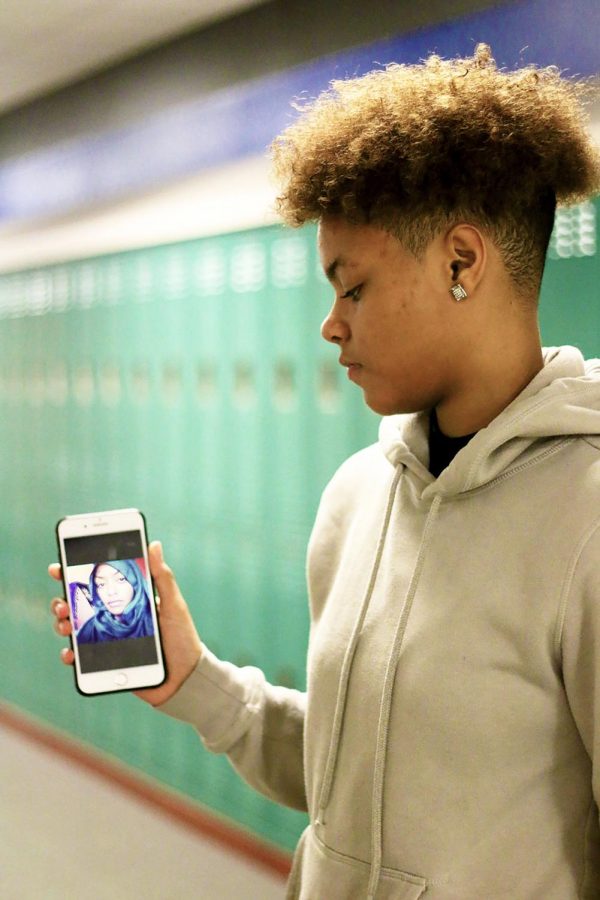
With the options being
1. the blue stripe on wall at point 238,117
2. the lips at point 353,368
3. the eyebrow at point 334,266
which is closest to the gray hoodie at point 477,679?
the lips at point 353,368

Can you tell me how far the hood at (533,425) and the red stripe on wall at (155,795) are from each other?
5.63 ft

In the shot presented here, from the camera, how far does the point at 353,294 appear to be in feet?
3.59

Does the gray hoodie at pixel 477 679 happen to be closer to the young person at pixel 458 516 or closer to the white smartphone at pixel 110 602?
the young person at pixel 458 516

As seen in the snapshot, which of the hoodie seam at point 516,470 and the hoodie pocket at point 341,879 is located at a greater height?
the hoodie seam at point 516,470

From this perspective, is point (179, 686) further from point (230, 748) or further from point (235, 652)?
point (235, 652)

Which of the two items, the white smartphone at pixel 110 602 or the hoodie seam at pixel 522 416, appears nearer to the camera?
the hoodie seam at pixel 522 416

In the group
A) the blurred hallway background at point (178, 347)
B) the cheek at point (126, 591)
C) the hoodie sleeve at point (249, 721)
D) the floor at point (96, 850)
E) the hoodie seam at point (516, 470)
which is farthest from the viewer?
the floor at point (96, 850)

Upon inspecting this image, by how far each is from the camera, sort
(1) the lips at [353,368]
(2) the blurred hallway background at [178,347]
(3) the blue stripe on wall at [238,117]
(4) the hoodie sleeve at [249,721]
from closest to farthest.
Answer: (1) the lips at [353,368] < (4) the hoodie sleeve at [249,721] < (3) the blue stripe on wall at [238,117] < (2) the blurred hallway background at [178,347]

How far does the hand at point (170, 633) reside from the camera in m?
1.36

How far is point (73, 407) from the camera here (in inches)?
127

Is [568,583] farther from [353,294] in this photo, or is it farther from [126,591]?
[126,591]

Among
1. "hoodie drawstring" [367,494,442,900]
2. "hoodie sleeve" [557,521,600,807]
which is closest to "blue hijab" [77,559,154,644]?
"hoodie drawstring" [367,494,442,900]

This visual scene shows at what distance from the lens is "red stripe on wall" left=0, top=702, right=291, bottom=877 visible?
251cm

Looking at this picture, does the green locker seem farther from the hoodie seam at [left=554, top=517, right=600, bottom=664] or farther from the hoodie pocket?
the hoodie pocket
